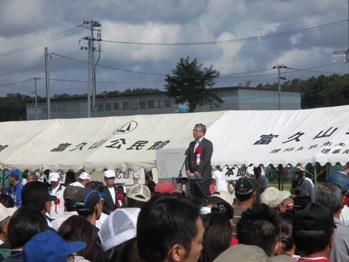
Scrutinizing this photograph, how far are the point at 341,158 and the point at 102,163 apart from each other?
6.34m

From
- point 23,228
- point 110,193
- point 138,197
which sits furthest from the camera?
point 110,193

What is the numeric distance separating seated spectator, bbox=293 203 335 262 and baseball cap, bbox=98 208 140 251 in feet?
3.98

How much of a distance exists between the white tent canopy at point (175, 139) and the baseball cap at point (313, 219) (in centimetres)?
800

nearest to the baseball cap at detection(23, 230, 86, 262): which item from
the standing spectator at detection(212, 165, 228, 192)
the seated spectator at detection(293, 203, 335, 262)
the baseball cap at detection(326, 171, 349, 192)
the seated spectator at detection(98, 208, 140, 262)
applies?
the seated spectator at detection(98, 208, 140, 262)

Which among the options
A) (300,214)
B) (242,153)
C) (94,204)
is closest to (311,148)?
(242,153)

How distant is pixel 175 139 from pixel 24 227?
1100 centimetres

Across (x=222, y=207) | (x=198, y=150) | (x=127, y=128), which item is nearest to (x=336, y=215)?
(x=222, y=207)

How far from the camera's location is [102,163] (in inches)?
597

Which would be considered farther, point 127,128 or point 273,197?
point 127,128

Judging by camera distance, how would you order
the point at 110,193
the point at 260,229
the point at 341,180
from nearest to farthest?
1. the point at 260,229
2. the point at 341,180
3. the point at 110,193

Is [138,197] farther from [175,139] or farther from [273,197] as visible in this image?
[175,139]

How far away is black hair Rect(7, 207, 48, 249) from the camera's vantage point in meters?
4.04

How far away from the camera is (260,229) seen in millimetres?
3746

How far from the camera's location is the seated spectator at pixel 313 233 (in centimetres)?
360
